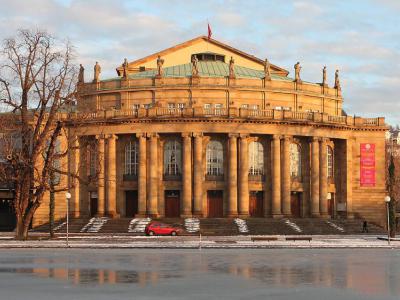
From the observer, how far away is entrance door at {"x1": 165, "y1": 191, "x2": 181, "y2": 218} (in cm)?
8519

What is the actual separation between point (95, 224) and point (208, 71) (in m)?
26.0

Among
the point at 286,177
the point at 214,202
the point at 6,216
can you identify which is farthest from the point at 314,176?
the point at 6,216

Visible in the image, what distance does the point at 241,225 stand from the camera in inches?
3022

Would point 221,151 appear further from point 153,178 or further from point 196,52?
point 196,52

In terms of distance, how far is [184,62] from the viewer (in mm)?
102188

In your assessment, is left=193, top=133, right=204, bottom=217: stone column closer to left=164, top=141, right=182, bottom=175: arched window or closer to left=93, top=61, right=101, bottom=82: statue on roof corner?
left=164, top=141, right=182, bottom=175: arched window

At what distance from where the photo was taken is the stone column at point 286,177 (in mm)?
84562

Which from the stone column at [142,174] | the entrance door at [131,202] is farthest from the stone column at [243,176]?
the entrance door at [131,202]

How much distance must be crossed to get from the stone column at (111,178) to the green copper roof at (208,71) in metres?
11.0

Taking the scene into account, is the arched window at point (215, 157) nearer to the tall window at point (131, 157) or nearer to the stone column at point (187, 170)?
the stone column at point (187, 170)

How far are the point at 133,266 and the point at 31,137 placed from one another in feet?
104

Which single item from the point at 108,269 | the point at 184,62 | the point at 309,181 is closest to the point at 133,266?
the point at 108,269

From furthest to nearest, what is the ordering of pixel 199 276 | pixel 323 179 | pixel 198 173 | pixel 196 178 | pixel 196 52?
pixel 196 52
pixel 323 179
pixel 196 178
pixel 198 173
pixel 199 276

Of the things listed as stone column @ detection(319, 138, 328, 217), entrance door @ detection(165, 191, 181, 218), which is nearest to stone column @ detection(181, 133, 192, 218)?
entrance door @ detection(165, 191, 181, 218)
